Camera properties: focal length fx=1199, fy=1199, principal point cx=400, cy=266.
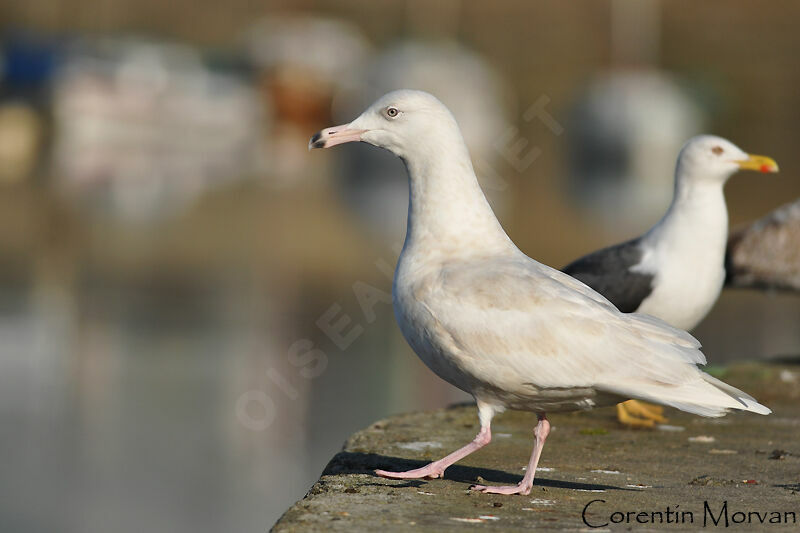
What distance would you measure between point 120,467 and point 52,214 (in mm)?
19110

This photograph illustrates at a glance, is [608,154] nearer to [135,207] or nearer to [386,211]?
[386,211]

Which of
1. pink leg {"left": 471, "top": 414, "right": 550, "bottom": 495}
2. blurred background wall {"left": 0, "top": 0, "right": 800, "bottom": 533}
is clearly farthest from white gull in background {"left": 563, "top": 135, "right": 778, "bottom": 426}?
blurred background wall {"left": 0, "top": 0, "right": 800, "bottom": 533}

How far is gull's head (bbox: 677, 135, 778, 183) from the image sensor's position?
345 inches

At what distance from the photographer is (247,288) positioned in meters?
20.1

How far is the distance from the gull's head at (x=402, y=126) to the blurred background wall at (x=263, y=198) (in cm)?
499

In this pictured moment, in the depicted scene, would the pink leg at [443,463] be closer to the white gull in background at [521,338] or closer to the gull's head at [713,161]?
the white gull in background at [521,338]

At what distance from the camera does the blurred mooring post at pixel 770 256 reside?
30.0 ft

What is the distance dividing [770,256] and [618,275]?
165 centimetres

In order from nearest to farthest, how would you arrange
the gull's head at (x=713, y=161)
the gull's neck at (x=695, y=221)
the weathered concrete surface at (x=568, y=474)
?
the weathered concrete surface at (x=568, y=474) < the gull's neck at (x=695, y=221) < the gull's head at (x=713, y=161)

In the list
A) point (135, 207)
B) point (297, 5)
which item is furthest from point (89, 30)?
point (135, 207)

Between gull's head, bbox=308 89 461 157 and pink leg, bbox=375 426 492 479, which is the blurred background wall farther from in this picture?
gull's head, bbox=308 89 461 157

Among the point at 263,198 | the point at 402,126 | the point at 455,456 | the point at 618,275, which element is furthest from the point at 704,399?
the point at 263,198

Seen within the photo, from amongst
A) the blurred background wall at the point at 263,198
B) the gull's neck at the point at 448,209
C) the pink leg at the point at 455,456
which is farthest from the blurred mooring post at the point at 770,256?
the blurred background wall at the point at 263,198

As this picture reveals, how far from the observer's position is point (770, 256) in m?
9.16
